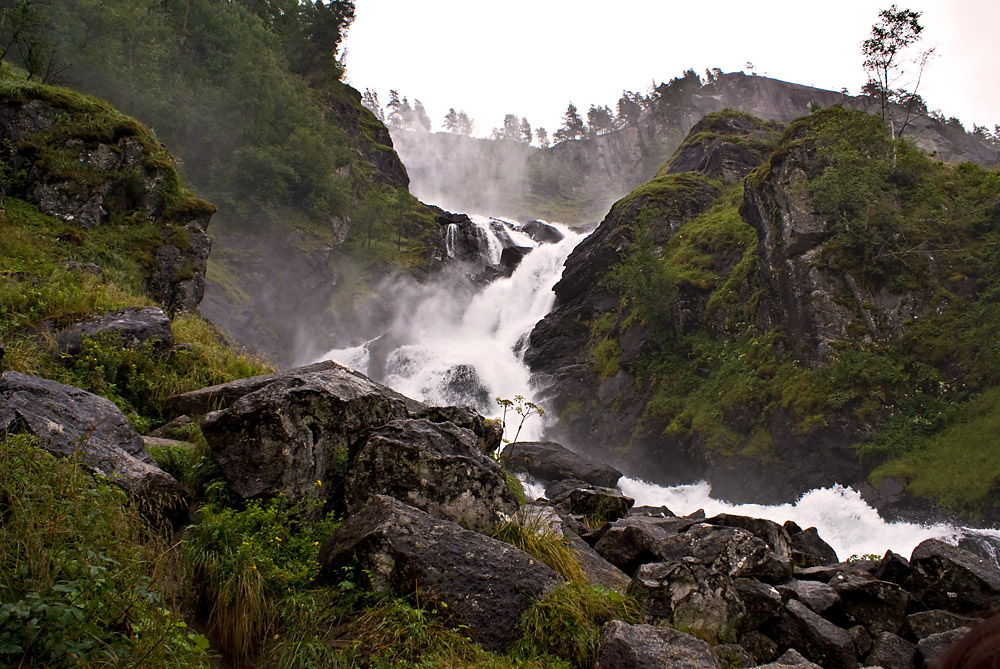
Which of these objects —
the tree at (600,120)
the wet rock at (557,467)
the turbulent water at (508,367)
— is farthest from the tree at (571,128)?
the wet rock at (557,467)

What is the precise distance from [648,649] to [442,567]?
69.1 inches

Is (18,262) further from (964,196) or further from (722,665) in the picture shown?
(964,196)

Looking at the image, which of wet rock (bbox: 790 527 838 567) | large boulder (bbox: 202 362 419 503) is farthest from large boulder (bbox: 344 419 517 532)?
wet rock (bbox: 790 527 838 567)

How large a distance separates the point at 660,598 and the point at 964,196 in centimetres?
2335

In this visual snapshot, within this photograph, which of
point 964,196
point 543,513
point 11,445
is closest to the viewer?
point 11,445

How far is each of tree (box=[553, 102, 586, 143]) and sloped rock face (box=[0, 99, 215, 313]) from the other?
94.4 meters

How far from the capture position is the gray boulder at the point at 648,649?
161 inches

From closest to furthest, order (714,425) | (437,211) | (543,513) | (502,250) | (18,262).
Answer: (543,513), (18,262), (714,425), (502,250), (437,211)

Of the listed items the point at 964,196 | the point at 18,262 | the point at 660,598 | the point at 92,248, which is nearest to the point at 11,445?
the point at 660,598

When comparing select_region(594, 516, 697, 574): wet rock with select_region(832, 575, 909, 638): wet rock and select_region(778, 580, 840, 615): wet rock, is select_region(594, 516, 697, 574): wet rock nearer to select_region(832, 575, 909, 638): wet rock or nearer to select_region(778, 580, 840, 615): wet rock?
select_region(778, 580, 840, 615): wet rock

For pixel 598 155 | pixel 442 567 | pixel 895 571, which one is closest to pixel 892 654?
pixel 895 571

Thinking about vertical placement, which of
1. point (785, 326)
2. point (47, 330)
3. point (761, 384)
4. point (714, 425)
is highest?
point (785, 326)

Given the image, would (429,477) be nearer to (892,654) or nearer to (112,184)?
(892,654)

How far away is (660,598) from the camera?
5535mm
